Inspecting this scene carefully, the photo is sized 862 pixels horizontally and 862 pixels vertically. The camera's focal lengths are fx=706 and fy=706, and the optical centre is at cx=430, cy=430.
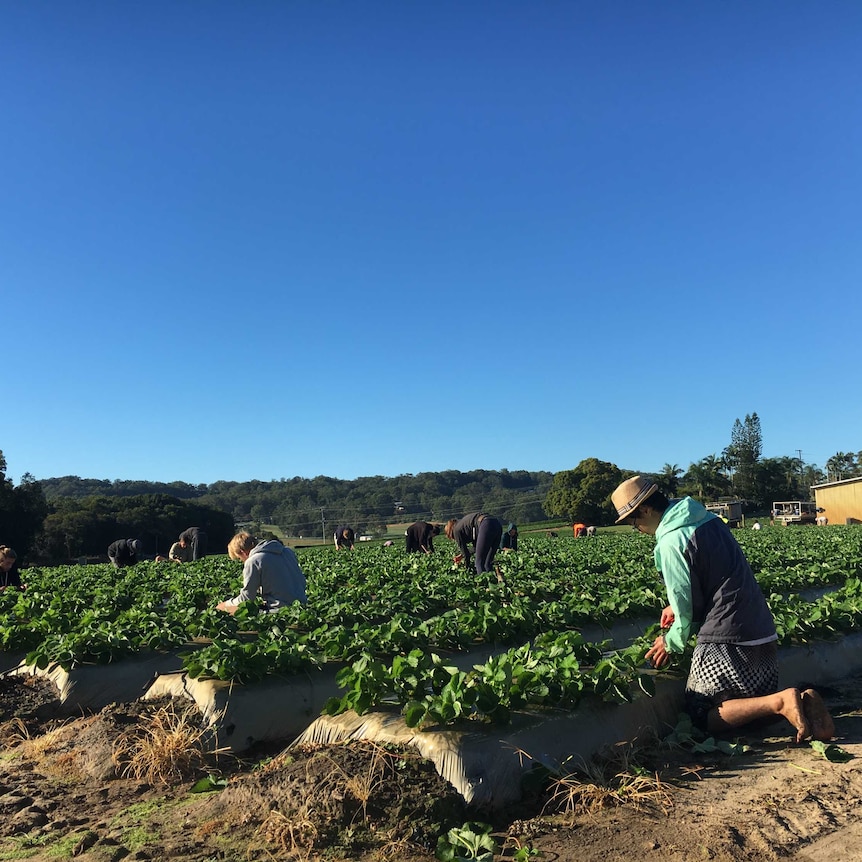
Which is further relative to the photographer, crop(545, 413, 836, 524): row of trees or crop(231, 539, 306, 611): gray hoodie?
crop(545, 413, 836, 524): row of trees

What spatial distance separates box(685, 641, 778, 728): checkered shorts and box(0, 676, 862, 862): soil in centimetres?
32

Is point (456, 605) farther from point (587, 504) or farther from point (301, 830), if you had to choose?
point (587, 504)

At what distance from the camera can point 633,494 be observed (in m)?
4.61

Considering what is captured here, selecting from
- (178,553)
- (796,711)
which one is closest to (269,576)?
(796,711)

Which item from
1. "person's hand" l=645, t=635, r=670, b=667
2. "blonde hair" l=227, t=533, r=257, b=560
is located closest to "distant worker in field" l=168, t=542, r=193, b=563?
"blonde hair" l=227, t=533, r=257, b=560

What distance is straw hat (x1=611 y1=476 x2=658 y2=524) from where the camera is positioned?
4.58 m

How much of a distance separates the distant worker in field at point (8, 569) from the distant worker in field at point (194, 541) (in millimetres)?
6567

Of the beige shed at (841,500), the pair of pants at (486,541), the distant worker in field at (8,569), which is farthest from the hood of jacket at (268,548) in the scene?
the beige shed at (841,500)

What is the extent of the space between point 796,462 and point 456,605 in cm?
10805

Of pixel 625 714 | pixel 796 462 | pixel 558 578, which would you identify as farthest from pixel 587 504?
pixel 625 714

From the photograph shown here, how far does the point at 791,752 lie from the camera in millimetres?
4215

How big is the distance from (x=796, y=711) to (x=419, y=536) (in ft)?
47.0

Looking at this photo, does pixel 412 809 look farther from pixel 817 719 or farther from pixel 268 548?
pixel 268 548

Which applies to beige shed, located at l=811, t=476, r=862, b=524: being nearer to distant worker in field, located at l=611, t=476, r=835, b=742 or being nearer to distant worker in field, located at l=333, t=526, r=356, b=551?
distant worker in field, located at l=333, t=526, r=356, b=551
